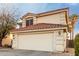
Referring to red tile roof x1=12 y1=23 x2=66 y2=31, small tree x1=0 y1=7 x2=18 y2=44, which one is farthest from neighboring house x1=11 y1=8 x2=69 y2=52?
small tree x1=0 y1=7 x2=18 y2=44

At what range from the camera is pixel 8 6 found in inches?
161

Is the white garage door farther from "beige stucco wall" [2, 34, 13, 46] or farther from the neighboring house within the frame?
"beige stucco wall" [2, 34, 13, 46]

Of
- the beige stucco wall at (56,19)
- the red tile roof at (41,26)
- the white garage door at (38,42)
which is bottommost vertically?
the white garage door at (38,42)

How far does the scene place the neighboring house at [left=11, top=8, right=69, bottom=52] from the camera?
4.01m

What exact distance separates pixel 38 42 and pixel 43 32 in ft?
0.73

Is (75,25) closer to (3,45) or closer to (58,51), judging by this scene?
(58,51)

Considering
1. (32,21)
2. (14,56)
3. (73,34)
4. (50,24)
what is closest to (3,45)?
(14,56)

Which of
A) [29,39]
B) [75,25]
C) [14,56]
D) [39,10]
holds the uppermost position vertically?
[39,10]

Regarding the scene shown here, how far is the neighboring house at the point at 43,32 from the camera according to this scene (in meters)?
4.01

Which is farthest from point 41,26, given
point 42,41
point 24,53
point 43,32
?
point 24,53

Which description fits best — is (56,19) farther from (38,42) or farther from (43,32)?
(38,42)

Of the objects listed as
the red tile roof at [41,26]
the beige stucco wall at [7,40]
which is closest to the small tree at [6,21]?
the beige stucco wall at [7,40]

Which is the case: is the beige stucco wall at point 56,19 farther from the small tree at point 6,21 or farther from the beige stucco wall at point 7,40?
the beige stucco wall at point 7,40

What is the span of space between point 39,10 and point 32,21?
28 cm
